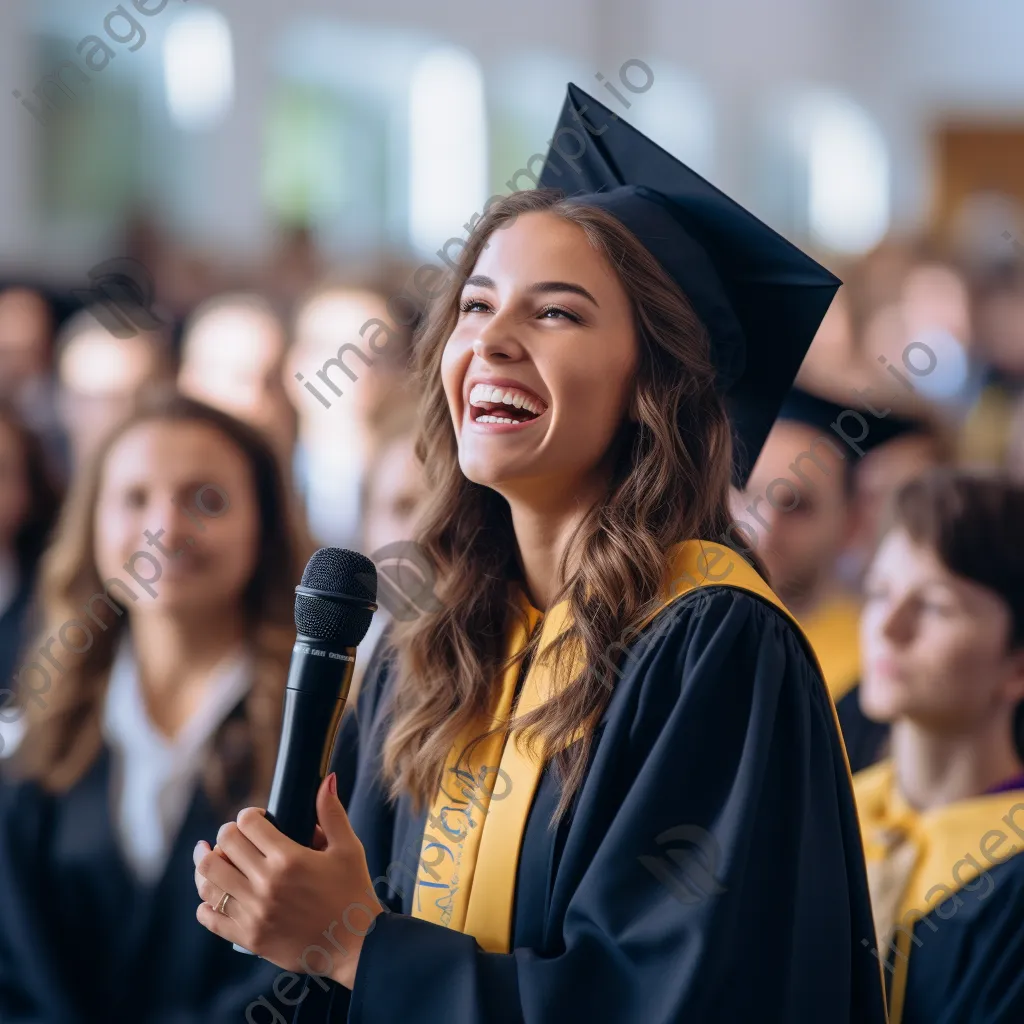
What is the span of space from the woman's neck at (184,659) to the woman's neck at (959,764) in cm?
153

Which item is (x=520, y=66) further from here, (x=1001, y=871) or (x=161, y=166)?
(x=1001, y=871)

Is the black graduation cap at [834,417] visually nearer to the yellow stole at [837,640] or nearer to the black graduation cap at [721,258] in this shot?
the yellow stole at [837,640]

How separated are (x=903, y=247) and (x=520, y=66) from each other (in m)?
6.39

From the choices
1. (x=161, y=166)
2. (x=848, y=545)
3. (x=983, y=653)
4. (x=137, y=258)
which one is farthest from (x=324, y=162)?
(x=983, y=653)

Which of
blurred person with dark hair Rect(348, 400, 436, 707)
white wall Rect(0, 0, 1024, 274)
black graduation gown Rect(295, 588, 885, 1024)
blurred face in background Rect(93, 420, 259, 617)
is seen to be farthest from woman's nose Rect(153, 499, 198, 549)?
white wall Rect(0, 0, 1024, 274)

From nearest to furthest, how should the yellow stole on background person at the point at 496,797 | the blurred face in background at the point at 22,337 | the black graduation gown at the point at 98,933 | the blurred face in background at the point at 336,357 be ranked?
the yellow stole on background person at the point at 496,797 → the black graduation gown at the point at 98,933 → the blurred face in background at the point at 22,337 → the blurred face in background at the point at 336,357

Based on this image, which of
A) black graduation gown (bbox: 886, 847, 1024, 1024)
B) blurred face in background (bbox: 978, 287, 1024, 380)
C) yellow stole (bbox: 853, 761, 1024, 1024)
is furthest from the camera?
blurred face in background (bbox: 978, 287, 1024, 380)

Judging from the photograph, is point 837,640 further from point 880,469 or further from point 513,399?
point 513,399

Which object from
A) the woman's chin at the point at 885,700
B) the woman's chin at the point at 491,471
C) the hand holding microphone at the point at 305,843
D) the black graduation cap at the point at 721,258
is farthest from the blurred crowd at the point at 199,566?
the hand holding microphone at the point at 305,843

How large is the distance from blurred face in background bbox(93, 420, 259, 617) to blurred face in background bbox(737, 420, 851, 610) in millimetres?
1279

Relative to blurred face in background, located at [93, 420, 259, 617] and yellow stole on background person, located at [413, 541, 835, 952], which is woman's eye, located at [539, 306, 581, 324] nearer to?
yellow stole on background person, located at [413, 541, 835, 952]

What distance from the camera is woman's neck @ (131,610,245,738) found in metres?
3.30

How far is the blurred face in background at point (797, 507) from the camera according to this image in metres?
3.70

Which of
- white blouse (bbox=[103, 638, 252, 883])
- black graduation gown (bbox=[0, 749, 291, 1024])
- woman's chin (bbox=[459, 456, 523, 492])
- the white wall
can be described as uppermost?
the white wall
